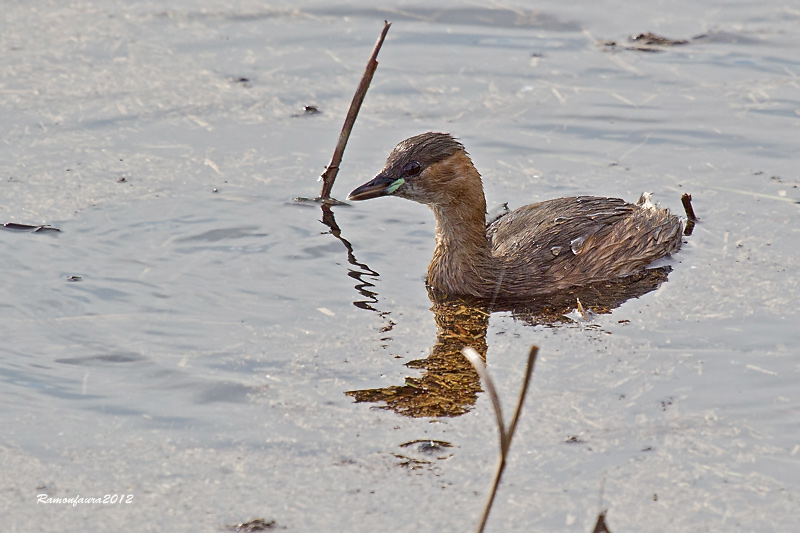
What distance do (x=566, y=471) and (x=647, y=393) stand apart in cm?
98

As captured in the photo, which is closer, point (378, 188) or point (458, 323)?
point (458, 323)

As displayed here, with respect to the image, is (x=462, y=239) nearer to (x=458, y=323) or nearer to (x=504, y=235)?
(x=504, y=235)

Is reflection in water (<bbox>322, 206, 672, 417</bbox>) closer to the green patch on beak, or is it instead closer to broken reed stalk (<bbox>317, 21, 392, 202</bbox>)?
broken reed stalk (<bbox>317, 21, 392, 202</bbox>)

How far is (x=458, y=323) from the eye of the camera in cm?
716

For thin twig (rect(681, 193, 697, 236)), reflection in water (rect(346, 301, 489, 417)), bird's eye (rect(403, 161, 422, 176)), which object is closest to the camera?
reflection in water (rect(346, 301, 489, 417))

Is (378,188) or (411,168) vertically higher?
(411,168)

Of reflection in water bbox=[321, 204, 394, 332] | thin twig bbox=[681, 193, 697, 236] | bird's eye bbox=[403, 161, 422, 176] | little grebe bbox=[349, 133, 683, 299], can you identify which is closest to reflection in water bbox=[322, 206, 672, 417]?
reflection in water bbox=[321, 204, 394, 332]

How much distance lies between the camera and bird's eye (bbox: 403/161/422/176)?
7.46 m

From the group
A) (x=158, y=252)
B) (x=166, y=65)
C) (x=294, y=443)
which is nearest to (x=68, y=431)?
(x=294, y=443)

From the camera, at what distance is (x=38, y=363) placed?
20.5 feet

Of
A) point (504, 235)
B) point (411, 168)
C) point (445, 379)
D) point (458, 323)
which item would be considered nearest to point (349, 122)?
point (411, 168)

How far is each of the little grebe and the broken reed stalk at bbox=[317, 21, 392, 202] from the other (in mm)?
740

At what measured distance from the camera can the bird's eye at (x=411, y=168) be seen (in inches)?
294

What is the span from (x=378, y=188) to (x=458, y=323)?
40.4 inches
